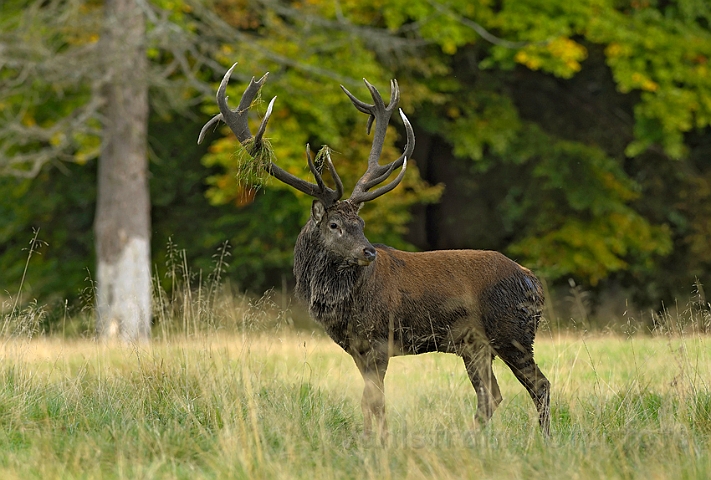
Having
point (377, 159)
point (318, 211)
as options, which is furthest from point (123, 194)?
point (318, 211)

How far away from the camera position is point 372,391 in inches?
270

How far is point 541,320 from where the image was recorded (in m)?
7.73

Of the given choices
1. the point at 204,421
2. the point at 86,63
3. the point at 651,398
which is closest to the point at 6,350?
the point at 204,421

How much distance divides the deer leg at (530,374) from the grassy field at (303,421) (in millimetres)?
138

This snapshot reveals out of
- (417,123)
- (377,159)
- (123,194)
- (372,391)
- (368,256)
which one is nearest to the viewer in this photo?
(372,391)

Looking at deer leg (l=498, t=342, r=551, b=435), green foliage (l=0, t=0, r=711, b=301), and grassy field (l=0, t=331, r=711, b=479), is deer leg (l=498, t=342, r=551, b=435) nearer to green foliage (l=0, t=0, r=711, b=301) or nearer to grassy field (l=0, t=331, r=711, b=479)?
grassy field (l=0, t=331, r=711, b=479)

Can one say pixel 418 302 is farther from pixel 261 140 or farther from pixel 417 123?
pixel 417 123

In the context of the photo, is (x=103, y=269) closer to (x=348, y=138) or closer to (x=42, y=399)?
(x=348, y=138)

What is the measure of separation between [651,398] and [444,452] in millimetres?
2311

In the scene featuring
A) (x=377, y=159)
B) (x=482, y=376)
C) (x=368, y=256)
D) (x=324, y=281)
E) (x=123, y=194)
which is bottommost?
(x=482, y=376)

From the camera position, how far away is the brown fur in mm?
7262

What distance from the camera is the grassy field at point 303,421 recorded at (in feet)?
17.2

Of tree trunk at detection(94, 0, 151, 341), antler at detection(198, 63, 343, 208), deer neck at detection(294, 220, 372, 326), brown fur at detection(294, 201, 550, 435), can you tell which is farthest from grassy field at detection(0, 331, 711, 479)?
tree trunk at detection(94, 0, 151, 341)

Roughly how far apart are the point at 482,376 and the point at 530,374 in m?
0.35
